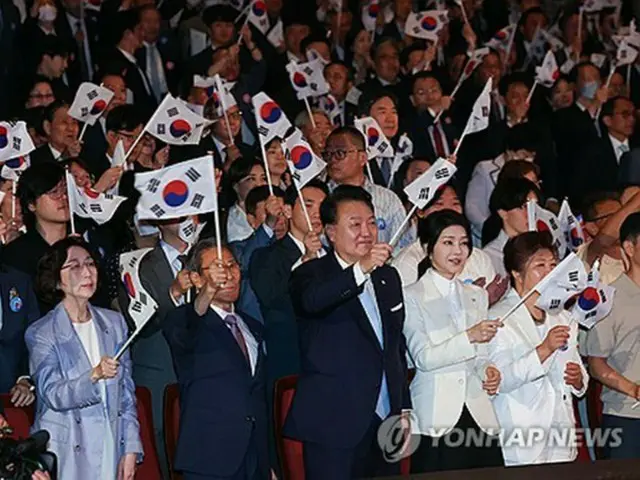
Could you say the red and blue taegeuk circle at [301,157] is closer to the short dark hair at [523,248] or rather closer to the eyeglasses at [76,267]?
the short dark hair at [523,248]

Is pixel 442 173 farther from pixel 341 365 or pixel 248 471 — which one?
pixel 248 471

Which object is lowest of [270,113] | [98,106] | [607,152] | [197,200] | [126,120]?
[197,200]

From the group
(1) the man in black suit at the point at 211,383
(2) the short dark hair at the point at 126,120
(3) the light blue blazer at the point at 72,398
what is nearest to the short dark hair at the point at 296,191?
(2) the short dark hair at the point at 126,120

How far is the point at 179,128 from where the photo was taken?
29.1 ft

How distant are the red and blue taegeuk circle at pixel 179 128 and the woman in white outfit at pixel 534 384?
8.46 ft

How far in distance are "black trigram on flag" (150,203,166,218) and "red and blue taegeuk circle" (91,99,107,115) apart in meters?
2.43

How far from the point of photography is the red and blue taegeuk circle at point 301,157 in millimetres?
7941

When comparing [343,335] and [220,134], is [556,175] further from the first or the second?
[343,335]

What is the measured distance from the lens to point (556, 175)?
36.8 feet

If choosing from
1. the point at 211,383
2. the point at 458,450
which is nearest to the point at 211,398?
the point at 211,383

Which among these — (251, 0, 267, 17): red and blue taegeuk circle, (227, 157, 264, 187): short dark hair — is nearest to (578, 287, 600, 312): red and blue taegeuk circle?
(227, 157, 264, 187): short dark hair

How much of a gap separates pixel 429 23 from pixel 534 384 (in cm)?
566

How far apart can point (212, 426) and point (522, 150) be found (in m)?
3.92

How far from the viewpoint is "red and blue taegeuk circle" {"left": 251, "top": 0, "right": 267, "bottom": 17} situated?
1190cm
